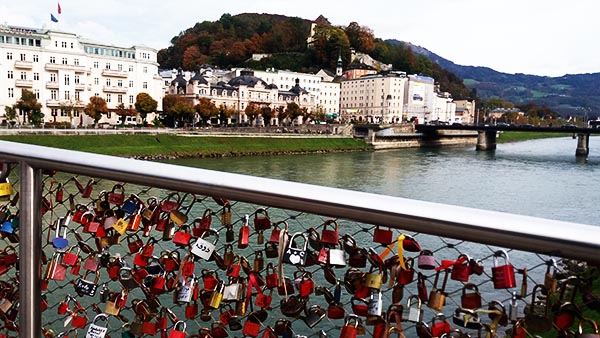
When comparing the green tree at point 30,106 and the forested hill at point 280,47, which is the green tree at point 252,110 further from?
the forested hill at point 280,47

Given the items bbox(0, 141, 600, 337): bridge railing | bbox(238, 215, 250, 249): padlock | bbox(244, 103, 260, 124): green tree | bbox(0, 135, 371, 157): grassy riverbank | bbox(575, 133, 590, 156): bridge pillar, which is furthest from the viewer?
bbox(244, 103, 260, 124): green tree

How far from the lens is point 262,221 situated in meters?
1.96

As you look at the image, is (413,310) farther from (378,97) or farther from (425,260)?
(378,97)

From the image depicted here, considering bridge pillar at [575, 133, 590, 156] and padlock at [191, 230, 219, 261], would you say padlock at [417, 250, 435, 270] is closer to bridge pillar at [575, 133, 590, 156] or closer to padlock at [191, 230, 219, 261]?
padlock at [191, 230, 219, 261]

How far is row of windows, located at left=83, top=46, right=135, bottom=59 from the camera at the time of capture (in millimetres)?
57750

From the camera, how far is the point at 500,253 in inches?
54.5

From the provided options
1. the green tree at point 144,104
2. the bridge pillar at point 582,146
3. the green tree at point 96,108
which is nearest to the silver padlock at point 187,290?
the green tree at point 96,108

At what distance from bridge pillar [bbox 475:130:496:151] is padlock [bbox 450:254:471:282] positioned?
2698 inches

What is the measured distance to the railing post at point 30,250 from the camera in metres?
2.00

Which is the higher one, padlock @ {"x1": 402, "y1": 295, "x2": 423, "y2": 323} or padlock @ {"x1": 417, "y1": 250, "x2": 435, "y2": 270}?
padlock @ {"x1": 417, "y1": 250, "x2": 435, "y2": 270}

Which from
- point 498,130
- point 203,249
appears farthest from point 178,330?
point 498,130

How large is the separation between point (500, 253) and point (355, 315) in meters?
0.53

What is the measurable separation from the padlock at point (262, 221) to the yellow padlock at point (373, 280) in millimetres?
435

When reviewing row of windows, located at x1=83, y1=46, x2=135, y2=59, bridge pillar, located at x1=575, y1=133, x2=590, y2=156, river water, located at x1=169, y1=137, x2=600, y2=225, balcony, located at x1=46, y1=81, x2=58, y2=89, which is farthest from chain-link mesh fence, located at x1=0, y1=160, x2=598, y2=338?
bridge pillar, located at x1=575, y1=133, x2=590, y2=156
